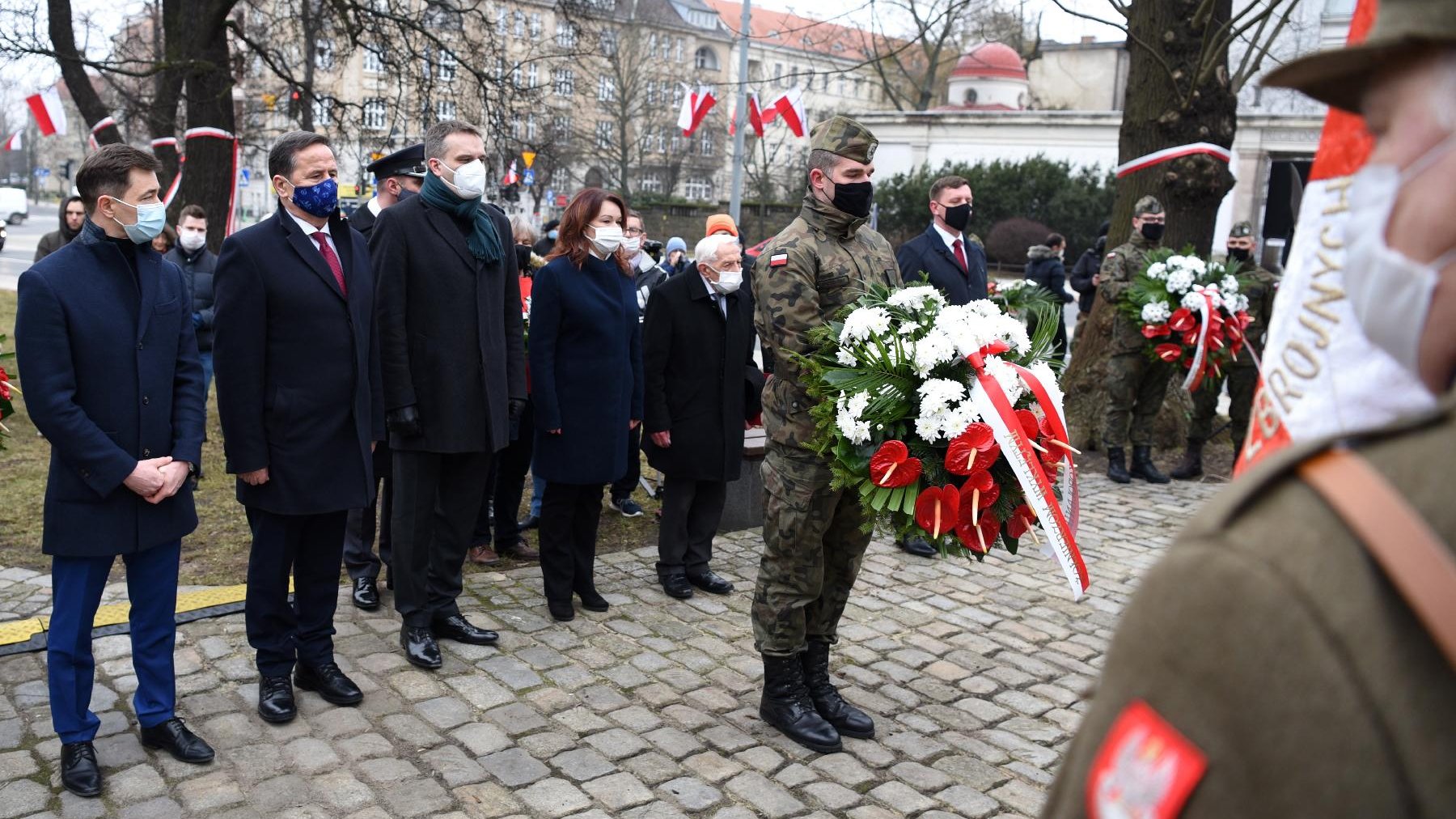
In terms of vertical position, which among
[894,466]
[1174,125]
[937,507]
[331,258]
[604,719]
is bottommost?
[604,719]

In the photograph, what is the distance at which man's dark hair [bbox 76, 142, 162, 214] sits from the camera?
4.06 meters

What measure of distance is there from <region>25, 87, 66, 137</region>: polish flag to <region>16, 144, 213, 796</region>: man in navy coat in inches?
492

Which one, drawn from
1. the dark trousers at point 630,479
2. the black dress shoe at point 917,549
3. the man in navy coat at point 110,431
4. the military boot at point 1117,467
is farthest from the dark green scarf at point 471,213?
the military boot at point 1117,467

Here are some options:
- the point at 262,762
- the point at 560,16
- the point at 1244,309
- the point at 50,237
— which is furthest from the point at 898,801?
the point at 560,16

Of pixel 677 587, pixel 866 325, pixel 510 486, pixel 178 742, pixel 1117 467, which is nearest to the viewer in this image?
Answer: pixel 178 742

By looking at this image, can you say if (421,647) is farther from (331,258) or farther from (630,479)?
(630,479)

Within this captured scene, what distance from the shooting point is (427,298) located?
5113 mm

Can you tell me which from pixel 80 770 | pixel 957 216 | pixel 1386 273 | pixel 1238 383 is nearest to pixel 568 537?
pixel 80 770

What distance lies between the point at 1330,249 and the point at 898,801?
3.05 metres

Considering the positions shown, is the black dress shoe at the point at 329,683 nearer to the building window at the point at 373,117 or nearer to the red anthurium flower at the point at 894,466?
the red anthurium flower at the point at 894,466

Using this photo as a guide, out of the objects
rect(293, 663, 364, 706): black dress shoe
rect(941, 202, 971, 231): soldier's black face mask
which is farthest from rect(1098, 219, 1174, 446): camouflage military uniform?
rect(293, 663, 364, 706): black dress shoe

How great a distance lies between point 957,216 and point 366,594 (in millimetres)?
4034

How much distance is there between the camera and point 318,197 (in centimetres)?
461

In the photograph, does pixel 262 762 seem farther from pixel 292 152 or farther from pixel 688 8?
pixel 688 8
